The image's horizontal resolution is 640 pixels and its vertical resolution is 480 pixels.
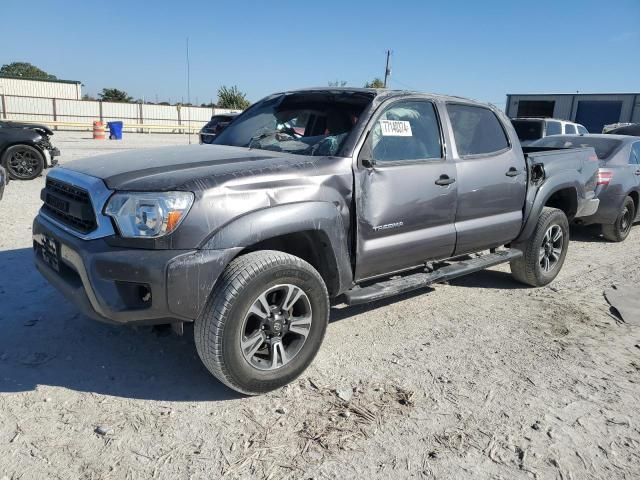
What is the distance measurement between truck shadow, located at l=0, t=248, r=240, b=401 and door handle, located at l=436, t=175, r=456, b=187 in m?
2.14

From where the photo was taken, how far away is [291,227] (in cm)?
299

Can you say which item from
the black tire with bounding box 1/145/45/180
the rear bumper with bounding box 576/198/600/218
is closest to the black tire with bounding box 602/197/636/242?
the rear bumper with bounding box 576/198/600/218

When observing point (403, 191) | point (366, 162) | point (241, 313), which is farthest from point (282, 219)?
point (403, 191)

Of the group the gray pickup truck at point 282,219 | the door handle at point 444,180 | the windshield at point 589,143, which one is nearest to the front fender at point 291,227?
the gray pickup truck at point 282,219

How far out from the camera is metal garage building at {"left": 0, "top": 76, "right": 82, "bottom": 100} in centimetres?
3938

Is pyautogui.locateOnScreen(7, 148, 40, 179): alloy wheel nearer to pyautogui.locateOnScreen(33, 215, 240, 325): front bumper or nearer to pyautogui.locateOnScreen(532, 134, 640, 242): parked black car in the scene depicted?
pyautogui.locateOnScreen(33, 215, 240, 325): front bumper

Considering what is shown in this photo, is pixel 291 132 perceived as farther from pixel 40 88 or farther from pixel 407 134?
pixel 40 88

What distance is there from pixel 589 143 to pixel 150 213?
7365mm

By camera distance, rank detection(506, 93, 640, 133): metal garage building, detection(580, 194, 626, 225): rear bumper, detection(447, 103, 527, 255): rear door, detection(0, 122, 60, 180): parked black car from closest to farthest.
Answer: detection(447, 103, 527, 255): rear door < detection(580, 194, 626, 225): rear bumper < detection(0, 122, 60, 180): parked black car < detection(506, 93, 640, 133): metal garage building

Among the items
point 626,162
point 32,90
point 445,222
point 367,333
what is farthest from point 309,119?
point 32,90

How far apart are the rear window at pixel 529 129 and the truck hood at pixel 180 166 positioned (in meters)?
12.1

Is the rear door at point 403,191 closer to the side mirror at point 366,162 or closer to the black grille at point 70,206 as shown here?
the side mirror at point 366,162

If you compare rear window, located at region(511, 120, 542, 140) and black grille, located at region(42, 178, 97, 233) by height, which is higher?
rear window, located at region(511, 120, 542, 140)

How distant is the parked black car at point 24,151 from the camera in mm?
9867
